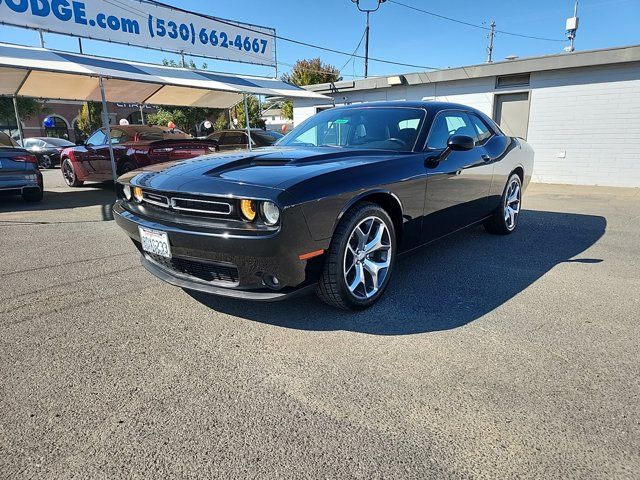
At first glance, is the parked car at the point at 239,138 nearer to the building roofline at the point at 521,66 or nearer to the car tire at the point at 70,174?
the car tire at the point at 70,174

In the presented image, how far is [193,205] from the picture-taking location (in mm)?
2652

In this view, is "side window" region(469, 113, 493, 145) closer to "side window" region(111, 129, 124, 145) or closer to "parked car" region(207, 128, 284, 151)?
"side window" region(111, 129, 124, 145)

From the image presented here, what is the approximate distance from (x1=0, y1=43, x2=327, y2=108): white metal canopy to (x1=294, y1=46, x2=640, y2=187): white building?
4.97m

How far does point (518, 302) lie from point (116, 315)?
2.90 m

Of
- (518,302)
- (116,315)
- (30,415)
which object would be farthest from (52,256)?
(518,302)

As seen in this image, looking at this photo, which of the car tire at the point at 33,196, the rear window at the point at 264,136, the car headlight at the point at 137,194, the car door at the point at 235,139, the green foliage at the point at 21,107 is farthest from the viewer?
the green foliage at the point at 21,107

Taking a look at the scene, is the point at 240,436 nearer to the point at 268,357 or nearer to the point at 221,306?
the point at 268,357

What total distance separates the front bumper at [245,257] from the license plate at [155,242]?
0.14 feet

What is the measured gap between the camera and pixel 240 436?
183 cm

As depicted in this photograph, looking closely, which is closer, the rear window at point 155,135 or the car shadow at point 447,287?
the car shadow at point 447,287

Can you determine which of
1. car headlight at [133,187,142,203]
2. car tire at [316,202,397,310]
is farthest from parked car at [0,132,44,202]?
car tire at [316,202,397,310]

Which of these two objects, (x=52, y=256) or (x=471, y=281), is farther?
(x=52, y=256)

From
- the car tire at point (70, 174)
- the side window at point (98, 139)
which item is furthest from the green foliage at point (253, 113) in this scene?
the side window at point (98, 139)

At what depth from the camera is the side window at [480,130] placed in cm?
451
